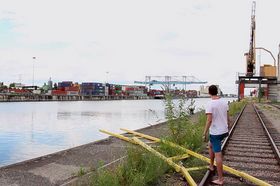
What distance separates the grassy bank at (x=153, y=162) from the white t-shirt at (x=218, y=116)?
1450 millimetres

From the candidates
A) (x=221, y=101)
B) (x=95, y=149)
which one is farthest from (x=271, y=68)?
(x=221, y=101)

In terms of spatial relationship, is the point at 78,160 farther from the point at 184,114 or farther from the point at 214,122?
the point at 214,122

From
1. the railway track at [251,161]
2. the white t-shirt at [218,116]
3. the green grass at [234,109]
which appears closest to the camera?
the white t-shirt at [218,116]

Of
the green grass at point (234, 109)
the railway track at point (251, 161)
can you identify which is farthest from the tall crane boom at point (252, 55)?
the railway track at point (251, 161)

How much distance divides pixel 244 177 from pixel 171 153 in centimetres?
244

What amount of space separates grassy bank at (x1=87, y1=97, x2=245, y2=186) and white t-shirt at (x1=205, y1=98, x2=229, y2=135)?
1.45m

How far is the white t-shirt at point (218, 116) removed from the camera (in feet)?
25.3

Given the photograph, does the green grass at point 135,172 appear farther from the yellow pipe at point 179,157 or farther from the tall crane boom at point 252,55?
the tall crane boom at point 252,55

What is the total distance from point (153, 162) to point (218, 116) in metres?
1.79

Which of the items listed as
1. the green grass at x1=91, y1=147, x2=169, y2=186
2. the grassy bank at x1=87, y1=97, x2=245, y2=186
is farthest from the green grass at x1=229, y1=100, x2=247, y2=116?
the green grass at x1=91, y1=147, x2=169, y2=186

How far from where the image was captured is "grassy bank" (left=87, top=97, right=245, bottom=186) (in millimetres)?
7160

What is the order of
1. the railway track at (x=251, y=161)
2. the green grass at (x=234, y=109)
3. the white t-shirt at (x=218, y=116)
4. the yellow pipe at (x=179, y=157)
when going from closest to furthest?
the white t-shirt at (x=218, y=116) < the railway track at (x=251, y=161) < the yellow pipe at (x=179, y=157) < the green grass at (x=234, y=109)

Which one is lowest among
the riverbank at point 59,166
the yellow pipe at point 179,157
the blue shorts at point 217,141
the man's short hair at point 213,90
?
the riverbank at point 59,166

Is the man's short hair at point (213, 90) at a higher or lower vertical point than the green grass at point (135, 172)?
higher
